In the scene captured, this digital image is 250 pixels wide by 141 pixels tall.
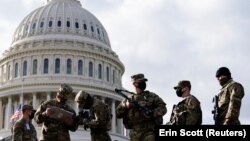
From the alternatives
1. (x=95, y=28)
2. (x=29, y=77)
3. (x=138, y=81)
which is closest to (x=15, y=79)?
(x=29, y=77)

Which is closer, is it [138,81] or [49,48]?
[138,81]

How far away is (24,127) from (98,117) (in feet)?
6.37

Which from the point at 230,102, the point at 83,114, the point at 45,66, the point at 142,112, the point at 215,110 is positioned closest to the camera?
the point at 230,102

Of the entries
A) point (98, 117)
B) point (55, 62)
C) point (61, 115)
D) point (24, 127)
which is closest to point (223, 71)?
point (98, 117)

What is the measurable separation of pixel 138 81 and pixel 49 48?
82725 mm

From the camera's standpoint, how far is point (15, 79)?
311 feet

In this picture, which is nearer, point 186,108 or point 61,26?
point 186,108

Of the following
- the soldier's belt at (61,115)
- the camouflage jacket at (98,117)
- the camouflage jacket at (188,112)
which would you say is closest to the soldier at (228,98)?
the camouflage jacket at (188,112)

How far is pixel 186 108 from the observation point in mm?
13047

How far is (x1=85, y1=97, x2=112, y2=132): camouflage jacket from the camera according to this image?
14.0 m

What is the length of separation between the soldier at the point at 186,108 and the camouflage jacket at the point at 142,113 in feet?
1.03

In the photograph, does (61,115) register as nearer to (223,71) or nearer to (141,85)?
(141,85)

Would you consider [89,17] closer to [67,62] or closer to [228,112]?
[67,62]

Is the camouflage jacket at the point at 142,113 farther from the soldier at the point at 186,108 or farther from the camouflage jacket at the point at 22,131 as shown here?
the camouflage jacket at the point at 22,131
